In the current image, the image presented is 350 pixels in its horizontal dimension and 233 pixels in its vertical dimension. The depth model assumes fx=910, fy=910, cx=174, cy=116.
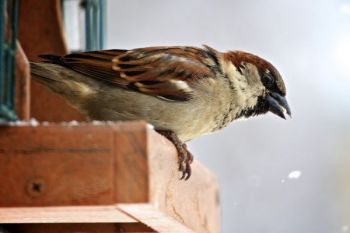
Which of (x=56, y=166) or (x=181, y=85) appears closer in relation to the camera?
(x=56, y=166)

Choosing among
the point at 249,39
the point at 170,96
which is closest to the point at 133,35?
the point at 249,39

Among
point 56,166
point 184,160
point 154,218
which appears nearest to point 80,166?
point 56,166

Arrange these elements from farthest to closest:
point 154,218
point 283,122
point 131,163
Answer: point 283,122
point 154,218
point 131,163

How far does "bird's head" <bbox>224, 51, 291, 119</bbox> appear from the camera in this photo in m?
1.85

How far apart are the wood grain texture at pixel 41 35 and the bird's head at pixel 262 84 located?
0.39 metres

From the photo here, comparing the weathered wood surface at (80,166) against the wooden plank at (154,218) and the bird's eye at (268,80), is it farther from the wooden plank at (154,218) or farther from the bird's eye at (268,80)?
the bird's eye at (268,80)

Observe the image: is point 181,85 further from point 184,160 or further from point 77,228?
point 77,228

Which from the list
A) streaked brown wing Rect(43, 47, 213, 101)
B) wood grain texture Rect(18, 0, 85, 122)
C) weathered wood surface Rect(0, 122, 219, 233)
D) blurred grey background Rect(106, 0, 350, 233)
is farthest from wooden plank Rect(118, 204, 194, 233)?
blurred grey background Rect(106, 0, 350, 233)

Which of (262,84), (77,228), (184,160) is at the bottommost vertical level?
(77,228)

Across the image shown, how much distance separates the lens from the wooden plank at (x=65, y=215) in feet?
3.81

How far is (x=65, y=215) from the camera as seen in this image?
123cm

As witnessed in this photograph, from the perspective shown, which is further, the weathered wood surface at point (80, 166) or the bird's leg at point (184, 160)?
the bird's leg at point (184, 160)

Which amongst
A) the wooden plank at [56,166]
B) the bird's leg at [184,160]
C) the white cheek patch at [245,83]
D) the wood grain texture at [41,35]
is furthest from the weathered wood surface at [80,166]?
the wood grain texture at [41,35]

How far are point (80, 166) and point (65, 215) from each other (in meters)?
0.10
